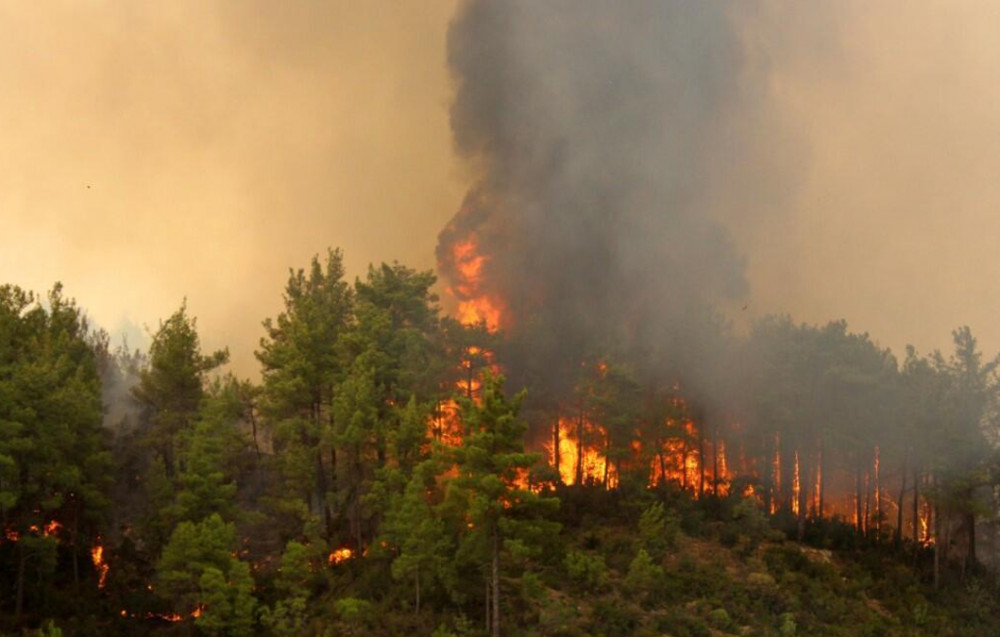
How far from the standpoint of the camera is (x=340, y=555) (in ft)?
125

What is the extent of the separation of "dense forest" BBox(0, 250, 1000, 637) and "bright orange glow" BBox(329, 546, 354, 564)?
0.42 ft

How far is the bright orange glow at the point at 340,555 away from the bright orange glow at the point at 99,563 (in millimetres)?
10370

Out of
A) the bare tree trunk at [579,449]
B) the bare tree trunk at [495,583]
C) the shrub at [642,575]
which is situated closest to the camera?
the bare tree trunk at [495,583]

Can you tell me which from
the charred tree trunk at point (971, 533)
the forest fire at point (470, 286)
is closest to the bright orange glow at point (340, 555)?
the forest fire at point (470, 286)

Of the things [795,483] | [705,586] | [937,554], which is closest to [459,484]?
[705,586]

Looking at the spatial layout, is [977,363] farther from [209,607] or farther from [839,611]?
[209,607]

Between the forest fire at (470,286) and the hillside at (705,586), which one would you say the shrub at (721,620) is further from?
the forest fire at (470,286)

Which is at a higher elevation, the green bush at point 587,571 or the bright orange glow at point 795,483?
the bright orange glow at point 795,483

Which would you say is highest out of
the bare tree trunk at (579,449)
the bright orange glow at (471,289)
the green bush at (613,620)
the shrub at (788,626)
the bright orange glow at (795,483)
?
the bright orange glow at (471,289)

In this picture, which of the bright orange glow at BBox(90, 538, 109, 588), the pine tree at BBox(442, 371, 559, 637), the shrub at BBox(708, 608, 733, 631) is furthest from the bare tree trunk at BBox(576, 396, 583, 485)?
the bright orange glow at BBox(90, 538, 109, 588)

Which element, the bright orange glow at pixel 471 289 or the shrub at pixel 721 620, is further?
the bright orange glow at pixel 471 289

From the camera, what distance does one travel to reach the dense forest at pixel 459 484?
105ft

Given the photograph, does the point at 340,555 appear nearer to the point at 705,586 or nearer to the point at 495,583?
the point at 495,583

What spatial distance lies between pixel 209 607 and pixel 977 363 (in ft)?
150
